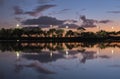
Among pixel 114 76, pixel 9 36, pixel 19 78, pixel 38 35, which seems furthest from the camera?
pixel 38 35

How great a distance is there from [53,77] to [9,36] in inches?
3689

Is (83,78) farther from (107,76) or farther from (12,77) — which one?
(12,77)

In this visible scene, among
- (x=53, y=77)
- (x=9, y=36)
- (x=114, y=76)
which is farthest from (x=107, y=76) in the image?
(x=9, y=36)

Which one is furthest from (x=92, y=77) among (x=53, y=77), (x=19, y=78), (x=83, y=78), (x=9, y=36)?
(x=9, y=36)

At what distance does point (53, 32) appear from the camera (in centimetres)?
11556

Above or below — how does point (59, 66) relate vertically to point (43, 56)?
above

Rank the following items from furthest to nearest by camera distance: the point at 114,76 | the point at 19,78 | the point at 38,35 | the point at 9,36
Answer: the point at 38,35
the point at 9,36
the point at 114,76
the point at 19,78

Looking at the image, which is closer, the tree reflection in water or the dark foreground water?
the dark foreground water

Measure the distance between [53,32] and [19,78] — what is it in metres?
103

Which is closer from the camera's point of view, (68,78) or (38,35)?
(68,78)

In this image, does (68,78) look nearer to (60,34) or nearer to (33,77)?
(33,77)

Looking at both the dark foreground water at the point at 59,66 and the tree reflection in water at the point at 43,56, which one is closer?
the dark foreground water at the point at 59,66

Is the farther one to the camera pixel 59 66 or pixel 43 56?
pixel 43 56

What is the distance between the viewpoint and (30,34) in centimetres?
11100
